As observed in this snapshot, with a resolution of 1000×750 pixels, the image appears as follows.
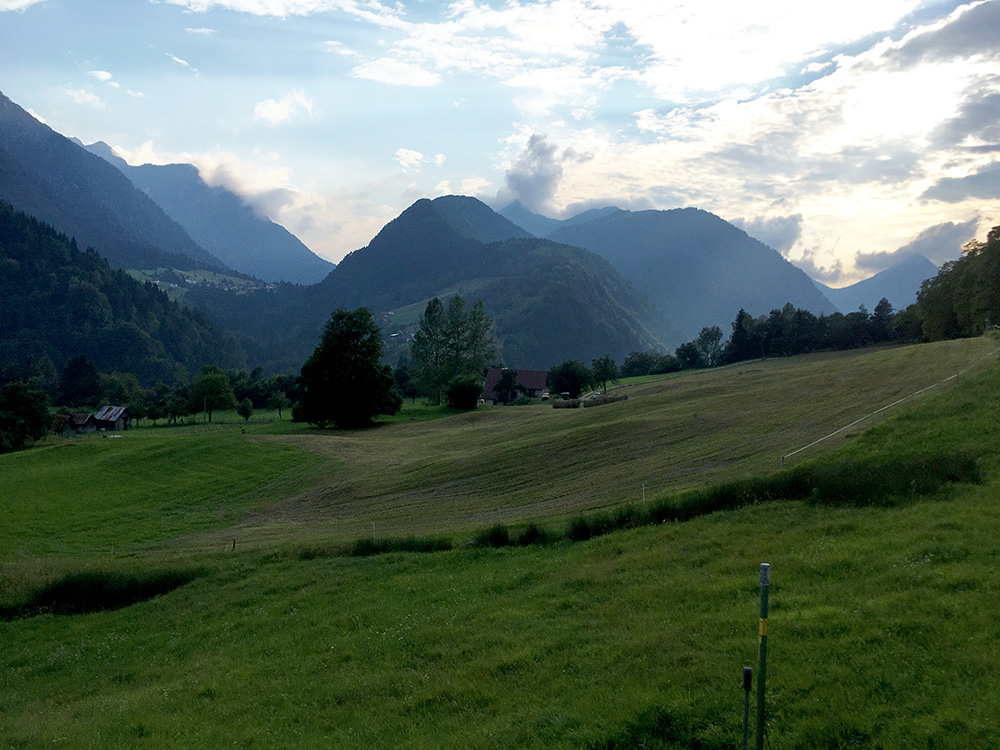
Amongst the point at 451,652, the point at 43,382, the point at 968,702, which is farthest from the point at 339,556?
the point at 43,382

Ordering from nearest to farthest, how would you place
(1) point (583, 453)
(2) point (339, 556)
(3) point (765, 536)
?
(3) point (765, 536) → (2) point (339, 556) → (1) point (583, 453)

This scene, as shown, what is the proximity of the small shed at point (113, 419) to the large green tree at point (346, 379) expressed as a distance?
6166 cm

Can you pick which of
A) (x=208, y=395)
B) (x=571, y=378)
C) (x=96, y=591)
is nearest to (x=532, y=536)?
(x=96, y=591)

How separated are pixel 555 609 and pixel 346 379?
6210 cm

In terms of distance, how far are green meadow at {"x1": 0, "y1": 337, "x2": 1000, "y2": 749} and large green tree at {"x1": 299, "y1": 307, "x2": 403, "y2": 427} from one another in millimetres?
35716

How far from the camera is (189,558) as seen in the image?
27.2 m

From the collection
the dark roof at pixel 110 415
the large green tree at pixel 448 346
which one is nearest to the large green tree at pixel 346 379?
the large green tree at pixel 448 346

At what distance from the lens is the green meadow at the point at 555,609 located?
9266 mm

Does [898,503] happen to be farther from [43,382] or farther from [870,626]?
[43,382]

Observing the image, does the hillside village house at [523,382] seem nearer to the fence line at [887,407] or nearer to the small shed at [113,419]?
the small shed at [113,419]

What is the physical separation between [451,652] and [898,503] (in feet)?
43.9

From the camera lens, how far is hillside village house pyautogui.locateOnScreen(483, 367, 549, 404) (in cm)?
12838

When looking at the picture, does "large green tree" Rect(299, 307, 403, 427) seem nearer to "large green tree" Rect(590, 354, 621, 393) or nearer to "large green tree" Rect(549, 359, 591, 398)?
"large green tree" Rect(549, 359, 591, 398)

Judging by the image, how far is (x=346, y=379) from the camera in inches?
2884
